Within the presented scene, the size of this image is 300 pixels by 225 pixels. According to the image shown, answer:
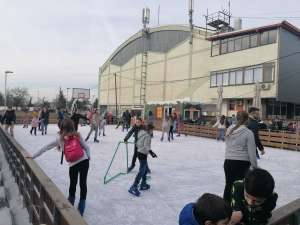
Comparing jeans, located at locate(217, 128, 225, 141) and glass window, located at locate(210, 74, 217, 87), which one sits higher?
glass window, located at locate(210, 74, 217, 87)

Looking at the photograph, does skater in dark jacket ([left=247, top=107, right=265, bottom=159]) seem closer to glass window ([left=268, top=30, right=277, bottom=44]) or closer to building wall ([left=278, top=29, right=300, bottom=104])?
building wall ([left=278, top=29, right=300, bottom=104])

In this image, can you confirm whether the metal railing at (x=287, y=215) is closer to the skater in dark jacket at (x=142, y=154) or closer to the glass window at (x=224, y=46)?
the skater in dark jacket at (x=142, y=154)

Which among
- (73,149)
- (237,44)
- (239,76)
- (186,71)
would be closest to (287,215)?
(73,149)

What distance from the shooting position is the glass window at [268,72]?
89.6 feet

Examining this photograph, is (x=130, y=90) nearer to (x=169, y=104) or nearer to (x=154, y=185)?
(x=169, y=104)

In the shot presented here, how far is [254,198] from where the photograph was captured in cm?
235

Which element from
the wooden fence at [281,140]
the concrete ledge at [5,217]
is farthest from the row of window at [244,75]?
the concrete ledge at [5,217]

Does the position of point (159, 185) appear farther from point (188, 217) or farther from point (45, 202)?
point (188, 217)

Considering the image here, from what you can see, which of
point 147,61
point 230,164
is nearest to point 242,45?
point 147,61

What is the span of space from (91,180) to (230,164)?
3.74 m

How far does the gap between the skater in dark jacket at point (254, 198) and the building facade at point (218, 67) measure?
14977mm

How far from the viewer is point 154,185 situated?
7.58 meters

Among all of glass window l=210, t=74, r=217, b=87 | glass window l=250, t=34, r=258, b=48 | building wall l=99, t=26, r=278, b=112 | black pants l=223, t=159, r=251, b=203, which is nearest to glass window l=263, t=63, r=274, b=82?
building wall l=99, t=26, r=278, b=112

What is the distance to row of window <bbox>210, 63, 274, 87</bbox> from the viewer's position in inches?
1087
